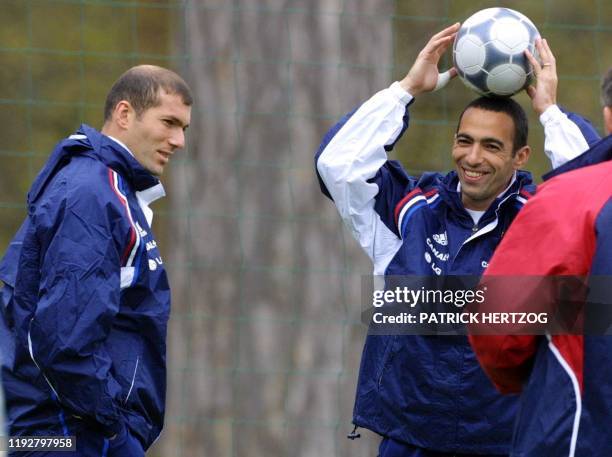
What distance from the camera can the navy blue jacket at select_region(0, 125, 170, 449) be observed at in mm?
4121

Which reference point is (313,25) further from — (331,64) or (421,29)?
(421,29)

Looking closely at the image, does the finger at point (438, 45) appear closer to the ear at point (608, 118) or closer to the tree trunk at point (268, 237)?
the ear at point (608, 118)

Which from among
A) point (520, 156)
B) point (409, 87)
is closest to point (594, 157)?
point (520, 156)

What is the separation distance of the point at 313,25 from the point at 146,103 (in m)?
2.00

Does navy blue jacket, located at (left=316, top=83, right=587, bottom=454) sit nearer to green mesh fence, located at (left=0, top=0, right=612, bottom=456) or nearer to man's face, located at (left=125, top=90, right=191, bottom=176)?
man's face, located at (left=125, top=90, right=191, bottom=176)

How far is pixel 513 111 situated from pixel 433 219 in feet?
1.58

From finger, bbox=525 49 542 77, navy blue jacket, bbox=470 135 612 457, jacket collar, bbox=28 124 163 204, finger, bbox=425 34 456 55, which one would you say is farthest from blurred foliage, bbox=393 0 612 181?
navy blue jacket, bbox=470 135 612 457

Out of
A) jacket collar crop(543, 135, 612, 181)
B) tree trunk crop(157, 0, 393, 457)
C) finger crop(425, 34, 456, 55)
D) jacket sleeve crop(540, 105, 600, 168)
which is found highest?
finger crop(425, 34, 456, 55)

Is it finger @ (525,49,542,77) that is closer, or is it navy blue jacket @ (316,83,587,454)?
navy blue jacket @ (316,83,587,454)

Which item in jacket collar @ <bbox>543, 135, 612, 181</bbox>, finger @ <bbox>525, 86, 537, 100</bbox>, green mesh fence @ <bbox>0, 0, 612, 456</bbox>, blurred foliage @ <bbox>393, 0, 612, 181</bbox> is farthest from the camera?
blurred foliage @ <bbox>393, 0, 612, 181</bbox>

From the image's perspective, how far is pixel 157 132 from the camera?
4.62 metres

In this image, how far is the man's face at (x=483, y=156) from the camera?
4570mm

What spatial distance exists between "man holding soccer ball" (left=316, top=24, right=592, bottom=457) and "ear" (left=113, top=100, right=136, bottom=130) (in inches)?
27.1

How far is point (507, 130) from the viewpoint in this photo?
4.61m
